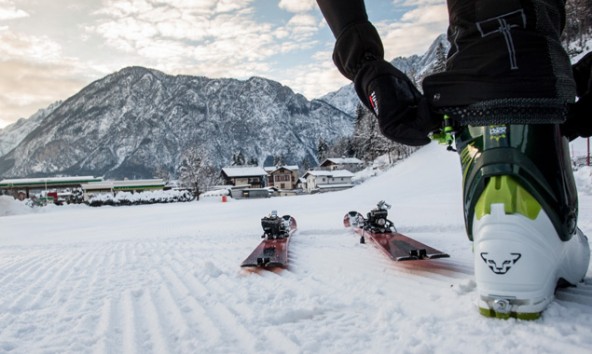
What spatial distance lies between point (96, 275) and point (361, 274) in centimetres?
229

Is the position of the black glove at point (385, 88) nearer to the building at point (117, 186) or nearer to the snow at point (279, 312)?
the snow at point (279, 312)

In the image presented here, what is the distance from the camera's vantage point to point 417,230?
5898 millimetres

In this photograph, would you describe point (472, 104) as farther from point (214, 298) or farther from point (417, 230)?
point (417, 230)

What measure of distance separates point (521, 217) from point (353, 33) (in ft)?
3.59

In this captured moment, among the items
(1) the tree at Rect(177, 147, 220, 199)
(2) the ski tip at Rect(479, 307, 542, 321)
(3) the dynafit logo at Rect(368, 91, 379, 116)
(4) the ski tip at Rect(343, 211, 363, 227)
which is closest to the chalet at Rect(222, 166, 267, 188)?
(1) the tree at Rect(177, 147, 220, 199)

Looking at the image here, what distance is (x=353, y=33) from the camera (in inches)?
64.4

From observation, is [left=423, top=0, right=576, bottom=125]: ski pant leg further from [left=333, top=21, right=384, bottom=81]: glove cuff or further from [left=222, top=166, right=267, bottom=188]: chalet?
[left=222, top=166, right=267, bottom=188]: chalet

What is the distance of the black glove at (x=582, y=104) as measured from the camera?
160 centimetres

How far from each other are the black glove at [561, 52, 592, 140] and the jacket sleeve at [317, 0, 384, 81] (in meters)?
0.93

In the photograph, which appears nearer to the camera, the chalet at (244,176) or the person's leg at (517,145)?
the person's leg at (517,145)

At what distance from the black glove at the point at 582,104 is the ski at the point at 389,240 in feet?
5.37

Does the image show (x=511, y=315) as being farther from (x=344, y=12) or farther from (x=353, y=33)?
(x=344, y=12)

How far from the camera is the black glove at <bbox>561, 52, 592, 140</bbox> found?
1.60 m

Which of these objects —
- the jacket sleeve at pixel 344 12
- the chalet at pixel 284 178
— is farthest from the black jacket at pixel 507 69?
the chalet at pixel 284 178
